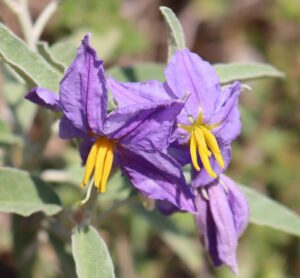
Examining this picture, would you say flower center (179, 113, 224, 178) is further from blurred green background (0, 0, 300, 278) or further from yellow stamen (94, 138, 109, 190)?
blurred green background (0, 0, 300, 278)

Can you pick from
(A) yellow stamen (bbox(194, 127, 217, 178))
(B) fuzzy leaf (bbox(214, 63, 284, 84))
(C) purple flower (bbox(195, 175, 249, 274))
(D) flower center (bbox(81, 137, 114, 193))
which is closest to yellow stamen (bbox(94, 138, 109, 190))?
(D) flower center (bbox(81, 137, 114, 193))

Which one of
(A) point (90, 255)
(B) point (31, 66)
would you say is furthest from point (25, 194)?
(B) point (31, 66)

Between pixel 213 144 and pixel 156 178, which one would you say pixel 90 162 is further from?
pixel 213 144

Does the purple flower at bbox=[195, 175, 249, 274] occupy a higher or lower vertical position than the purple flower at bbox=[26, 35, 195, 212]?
lower

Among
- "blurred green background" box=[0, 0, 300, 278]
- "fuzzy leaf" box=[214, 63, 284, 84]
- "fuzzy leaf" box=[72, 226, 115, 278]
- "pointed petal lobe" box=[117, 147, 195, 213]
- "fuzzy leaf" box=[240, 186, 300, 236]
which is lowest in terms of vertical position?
"blurred green background" box=[0, 0, 300, 278]

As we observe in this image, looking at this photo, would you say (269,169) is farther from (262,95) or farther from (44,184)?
(44,184)

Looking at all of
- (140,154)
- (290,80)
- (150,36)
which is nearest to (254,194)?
(140,154)

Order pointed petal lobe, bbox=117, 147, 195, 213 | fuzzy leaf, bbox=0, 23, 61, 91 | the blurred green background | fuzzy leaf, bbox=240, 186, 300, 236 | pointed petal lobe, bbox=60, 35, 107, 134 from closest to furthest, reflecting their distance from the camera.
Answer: pointed petal lobe, bbox=60, 35, 107, 134 < pointed petal lobe, bbox=117, 147, 195, 213 < fuzzy leaf, bbox=0, 23, 61, 91 < fuzzy leaf, bbox=240, 186, 300, 236 < the blurred green background
